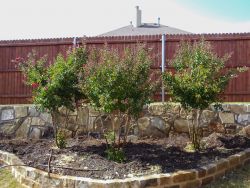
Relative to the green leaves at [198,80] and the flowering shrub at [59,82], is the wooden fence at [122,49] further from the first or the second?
the green leaves at [198,80]

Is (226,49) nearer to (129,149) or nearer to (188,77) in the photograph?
(188,77)

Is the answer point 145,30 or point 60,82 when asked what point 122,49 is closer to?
point 60,82

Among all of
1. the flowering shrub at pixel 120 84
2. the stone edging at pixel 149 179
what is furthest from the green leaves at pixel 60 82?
the stone edging at pixel 149 179

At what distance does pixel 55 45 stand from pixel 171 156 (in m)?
5.40

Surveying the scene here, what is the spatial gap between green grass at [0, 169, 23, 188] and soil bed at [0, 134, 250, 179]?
0.34m

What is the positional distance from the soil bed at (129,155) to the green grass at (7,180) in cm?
34

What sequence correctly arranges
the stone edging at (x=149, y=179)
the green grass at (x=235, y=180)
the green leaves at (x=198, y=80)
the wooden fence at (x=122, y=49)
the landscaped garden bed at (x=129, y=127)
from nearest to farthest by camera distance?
the stone edging at (x=149, y=179), the green grass at (x=235, y=180), the landscaped garden bed at (x=129, y=127), the green leaves at (x=198, y=80), the wooden fence at (x=122, y=49)

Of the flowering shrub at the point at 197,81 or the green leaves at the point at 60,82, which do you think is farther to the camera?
the green leaves at the point at 60,82

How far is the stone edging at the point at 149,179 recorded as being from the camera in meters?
5.52

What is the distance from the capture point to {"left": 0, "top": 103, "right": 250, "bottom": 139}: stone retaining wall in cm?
797

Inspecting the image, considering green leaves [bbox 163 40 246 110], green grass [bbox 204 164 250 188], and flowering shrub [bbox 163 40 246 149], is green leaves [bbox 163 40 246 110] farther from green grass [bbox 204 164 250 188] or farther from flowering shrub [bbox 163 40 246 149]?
green grass [bbox 204 164 250 188]

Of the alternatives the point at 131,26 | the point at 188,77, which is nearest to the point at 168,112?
the point at 188,77

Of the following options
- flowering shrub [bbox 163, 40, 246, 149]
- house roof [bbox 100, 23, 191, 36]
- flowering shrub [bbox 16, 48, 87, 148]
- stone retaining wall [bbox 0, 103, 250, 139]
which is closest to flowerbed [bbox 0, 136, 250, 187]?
stone retaining wall [bbox 0, 103, 250, 139]

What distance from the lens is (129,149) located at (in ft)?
23.5
